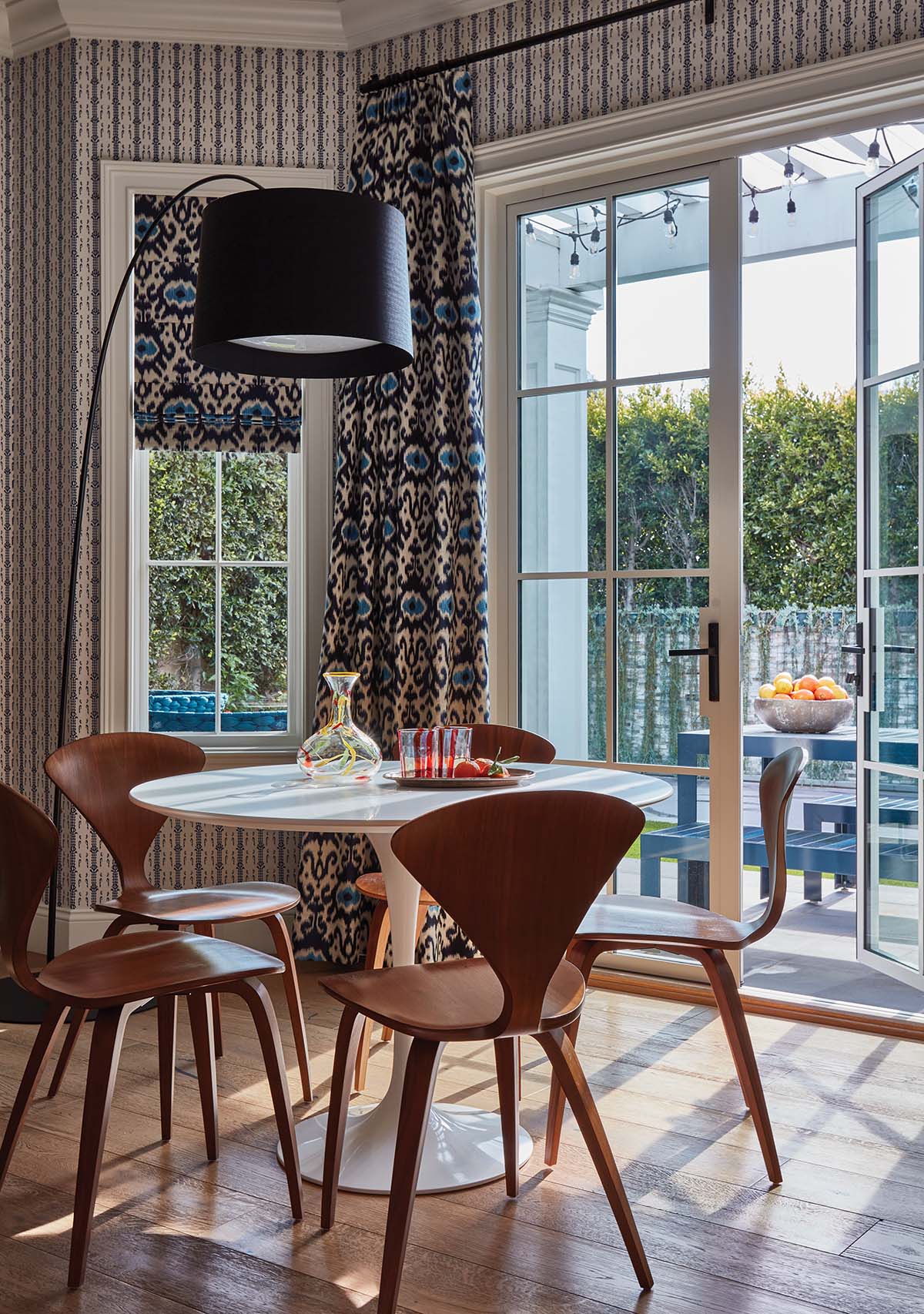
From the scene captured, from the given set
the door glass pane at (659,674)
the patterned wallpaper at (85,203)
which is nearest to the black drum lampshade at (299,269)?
the door glass pane at (659,674)

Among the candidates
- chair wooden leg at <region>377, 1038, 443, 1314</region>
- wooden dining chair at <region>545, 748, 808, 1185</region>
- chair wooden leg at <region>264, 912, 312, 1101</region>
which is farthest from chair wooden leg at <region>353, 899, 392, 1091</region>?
chair wooden leg at <region>377, 1038, 443, 1314</region>

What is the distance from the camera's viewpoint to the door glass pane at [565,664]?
3818 mm

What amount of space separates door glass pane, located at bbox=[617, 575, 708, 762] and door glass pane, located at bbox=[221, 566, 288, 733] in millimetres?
1230

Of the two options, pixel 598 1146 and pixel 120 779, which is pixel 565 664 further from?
pixel 598 1146

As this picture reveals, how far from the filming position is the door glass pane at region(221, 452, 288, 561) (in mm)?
4195

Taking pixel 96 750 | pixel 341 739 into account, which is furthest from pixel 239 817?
pixel 96 750

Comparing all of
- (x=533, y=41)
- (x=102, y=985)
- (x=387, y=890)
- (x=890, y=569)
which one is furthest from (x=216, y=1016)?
(x=533, y=41)

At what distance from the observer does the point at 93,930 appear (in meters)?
4.02

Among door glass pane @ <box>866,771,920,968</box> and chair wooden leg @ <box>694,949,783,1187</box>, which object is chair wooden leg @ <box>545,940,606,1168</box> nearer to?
chair wooden leg @ <box>694,949,783,1187</box>

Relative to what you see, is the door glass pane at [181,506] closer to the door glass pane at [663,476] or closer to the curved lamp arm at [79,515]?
the curved lamp arm at [79,515]

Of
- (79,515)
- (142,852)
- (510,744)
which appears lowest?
(142,852)

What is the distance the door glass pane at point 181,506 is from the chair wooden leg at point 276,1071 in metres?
2.26

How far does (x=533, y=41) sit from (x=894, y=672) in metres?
2.20

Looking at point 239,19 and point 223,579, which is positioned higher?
point 239,19
